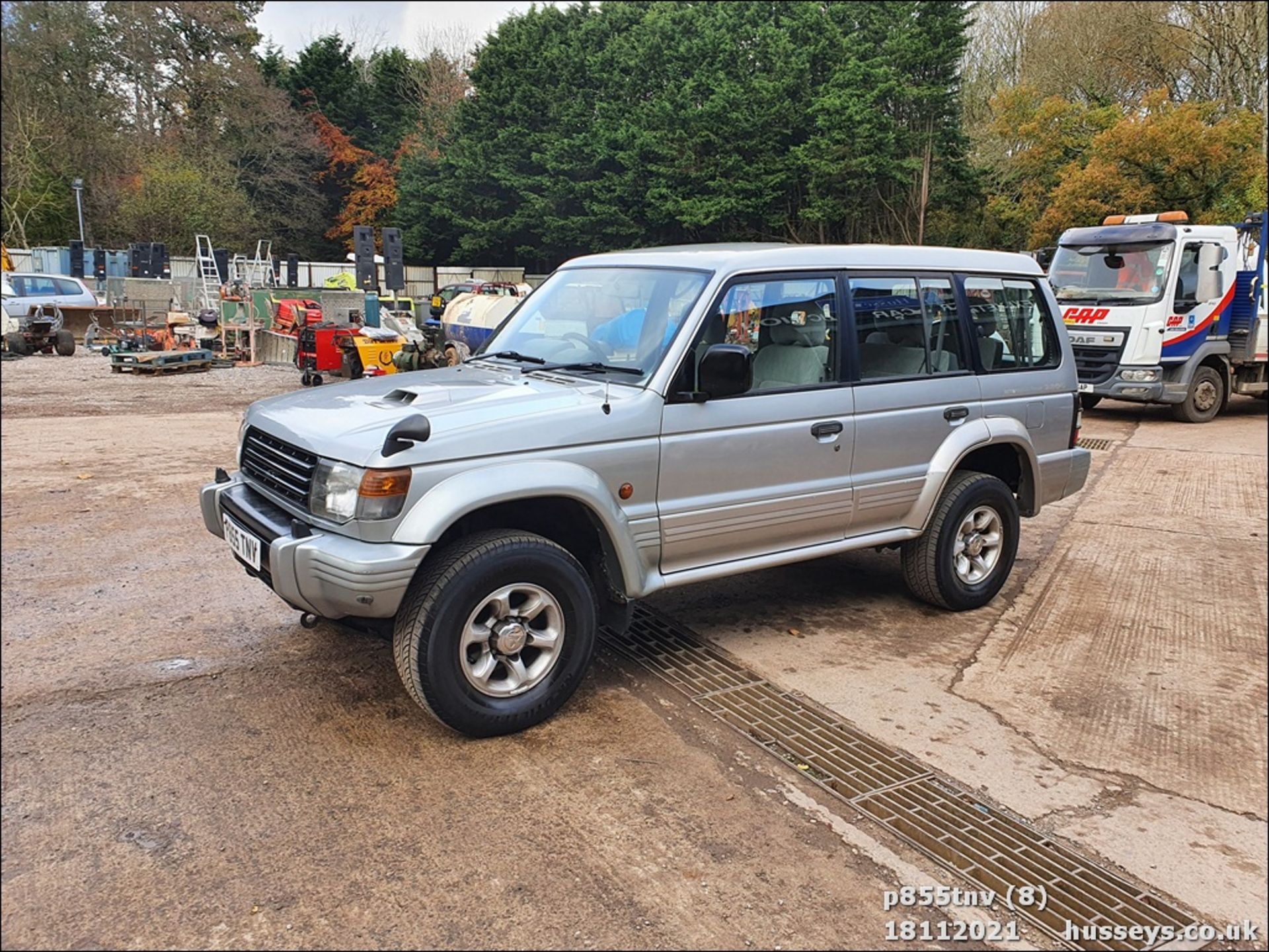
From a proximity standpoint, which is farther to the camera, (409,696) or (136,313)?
(136,313)

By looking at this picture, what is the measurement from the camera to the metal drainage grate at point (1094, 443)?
37.6 ft

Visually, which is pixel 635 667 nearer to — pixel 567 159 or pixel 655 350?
pixel 655 350

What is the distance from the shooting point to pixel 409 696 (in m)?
4.06

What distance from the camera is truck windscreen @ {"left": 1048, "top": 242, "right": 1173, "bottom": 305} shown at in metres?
13.0

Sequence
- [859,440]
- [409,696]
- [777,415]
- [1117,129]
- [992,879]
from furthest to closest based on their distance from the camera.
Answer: [1117,129], [859,440], [777,415], [409,696], [992,879]

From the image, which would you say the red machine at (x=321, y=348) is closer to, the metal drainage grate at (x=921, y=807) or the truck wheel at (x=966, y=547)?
the truck wheel at (x=966, y=547)

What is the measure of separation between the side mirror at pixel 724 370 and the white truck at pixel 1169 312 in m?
10.2

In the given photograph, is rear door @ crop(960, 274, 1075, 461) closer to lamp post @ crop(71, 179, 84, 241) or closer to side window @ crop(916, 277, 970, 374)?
side window @ crop(916, 277, 970, 374)

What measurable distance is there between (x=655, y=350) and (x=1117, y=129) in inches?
747

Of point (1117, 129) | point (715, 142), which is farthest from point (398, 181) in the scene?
point (1117, 129)

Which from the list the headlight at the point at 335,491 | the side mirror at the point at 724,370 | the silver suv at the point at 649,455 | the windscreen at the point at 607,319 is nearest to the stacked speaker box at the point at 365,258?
the windscreen at the point at 607,319

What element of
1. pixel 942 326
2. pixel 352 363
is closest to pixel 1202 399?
pixel 942 326

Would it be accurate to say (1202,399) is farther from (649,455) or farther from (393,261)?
(393,261)

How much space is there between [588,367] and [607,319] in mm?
344
